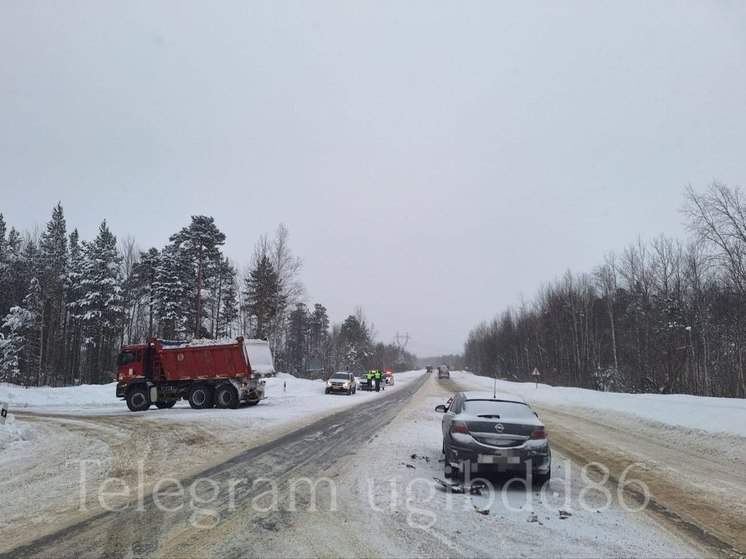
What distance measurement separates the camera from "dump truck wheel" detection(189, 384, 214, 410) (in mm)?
22219

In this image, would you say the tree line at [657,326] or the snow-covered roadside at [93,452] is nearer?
the snow-covered roadside at [93,452]

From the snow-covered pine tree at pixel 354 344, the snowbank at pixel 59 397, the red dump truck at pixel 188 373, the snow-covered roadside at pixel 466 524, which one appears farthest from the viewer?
the snow-covered pine tree at pixel 354 344

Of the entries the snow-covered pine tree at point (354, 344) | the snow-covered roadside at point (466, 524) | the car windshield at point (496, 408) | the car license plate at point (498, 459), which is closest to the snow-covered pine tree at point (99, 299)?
the snow-covered pine tree at point (354, 344)

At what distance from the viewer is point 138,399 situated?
72.2 feet

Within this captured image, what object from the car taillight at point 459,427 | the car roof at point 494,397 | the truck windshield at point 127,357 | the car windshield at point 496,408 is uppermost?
the truck windshield at point 127,357

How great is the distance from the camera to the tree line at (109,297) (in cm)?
4266

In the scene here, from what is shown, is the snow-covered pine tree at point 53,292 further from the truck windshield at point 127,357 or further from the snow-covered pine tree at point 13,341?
the truck windshield at point 127,357

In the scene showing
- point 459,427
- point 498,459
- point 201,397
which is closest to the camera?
point 498,459

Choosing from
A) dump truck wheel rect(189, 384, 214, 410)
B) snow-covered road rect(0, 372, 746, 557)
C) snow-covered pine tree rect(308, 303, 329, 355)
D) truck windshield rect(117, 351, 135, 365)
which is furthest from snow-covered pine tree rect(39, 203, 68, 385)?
snow-covered pine tree rect(308, 303, 329, 355)

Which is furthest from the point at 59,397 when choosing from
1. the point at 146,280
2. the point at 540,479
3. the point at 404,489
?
the point at 540,479

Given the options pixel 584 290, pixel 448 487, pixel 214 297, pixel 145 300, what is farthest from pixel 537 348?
pixel 448 487

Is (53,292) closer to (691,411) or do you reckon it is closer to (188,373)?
(188,373)

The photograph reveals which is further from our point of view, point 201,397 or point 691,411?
point 201,397

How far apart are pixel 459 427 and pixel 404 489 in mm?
1383
